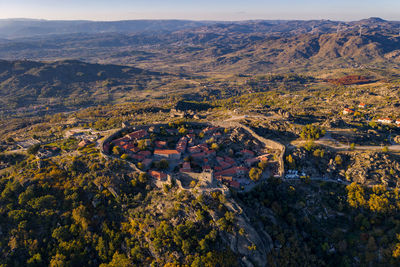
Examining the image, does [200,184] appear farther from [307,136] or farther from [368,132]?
[368,132]

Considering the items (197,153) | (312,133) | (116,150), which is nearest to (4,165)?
(116,150)

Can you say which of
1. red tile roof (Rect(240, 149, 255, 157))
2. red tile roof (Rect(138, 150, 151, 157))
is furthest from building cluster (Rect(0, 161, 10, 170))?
red tile roof (Rect(240, 149, 255, 157))

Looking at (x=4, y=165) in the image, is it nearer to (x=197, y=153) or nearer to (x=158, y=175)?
(x=158, y=175)

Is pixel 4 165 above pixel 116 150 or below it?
below

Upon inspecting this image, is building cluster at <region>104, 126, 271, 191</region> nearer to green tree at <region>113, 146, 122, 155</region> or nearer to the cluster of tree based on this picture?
green tree at <region>113, 146, 122, 155</region>

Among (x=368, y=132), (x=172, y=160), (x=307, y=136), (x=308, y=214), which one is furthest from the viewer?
(x=368, y=132)

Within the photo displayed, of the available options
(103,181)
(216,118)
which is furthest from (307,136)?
(103,181)

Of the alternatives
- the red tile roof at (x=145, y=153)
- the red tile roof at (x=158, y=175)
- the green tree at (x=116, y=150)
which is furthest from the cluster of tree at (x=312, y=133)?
the green tree at (x=116, y=150)
